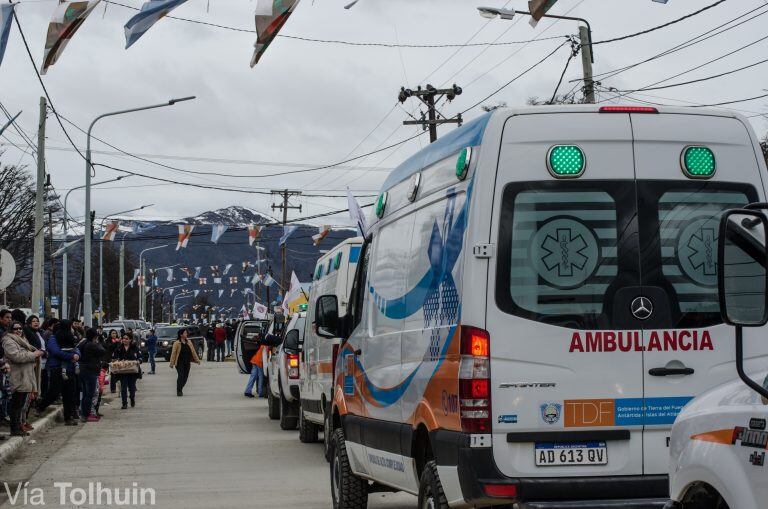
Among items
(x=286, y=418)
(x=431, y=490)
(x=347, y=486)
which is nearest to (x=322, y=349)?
(x=286, y=418)

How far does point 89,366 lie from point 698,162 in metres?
18.3

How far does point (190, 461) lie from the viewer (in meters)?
16.0

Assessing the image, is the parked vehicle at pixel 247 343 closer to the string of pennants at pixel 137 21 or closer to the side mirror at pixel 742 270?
the string of pennants at pixel 137 21

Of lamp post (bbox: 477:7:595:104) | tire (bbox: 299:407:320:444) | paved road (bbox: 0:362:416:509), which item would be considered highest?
lamp post (bbox: 477:7:595:104)

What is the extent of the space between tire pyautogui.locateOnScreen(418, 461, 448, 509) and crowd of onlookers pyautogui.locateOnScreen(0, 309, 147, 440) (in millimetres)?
11282

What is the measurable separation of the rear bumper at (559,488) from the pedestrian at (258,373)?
23219 mm

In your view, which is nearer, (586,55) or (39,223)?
(586,55)

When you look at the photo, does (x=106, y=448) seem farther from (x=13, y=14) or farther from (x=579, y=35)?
(x=579, y=35)

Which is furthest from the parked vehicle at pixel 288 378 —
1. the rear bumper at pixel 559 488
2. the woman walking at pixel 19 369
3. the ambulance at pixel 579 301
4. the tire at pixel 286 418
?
the rear bumper at pixel 559 488

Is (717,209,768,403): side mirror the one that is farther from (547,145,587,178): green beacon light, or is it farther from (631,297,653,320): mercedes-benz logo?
(547,145,587,178): green beacon light

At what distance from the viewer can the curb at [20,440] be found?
16050 mm

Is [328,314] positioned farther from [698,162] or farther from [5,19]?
[5,19]

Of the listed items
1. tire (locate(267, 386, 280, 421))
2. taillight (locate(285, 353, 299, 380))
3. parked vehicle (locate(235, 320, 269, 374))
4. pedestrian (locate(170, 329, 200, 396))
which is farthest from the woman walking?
parked vehicle (locate(235, 320, 269, 374))

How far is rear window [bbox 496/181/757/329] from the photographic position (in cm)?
676
